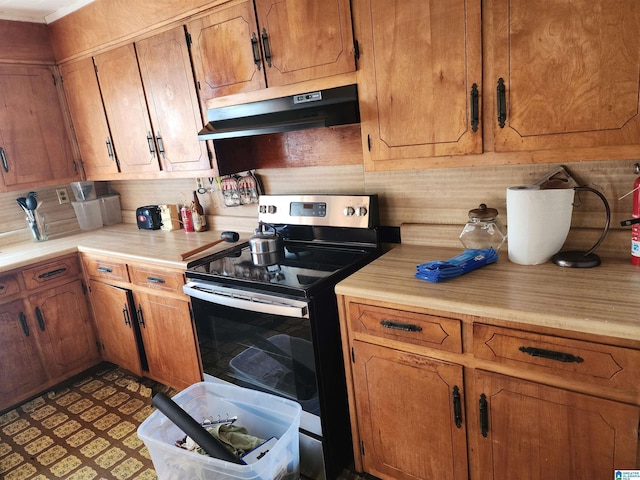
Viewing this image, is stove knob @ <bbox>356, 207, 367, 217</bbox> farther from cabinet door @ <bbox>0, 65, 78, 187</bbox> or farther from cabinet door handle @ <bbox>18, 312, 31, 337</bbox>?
cabinet door @ <bbox>0, 65, 78, 187</bbox>

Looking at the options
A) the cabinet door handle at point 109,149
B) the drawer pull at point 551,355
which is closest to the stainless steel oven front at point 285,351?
the drawer pull at point 551,355

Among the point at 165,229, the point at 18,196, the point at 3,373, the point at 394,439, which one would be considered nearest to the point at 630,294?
the point at 394,439

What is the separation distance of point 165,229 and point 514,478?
2.47 m

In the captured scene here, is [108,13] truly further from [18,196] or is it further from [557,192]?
[557,192]

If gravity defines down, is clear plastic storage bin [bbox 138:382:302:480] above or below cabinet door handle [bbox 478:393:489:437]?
below

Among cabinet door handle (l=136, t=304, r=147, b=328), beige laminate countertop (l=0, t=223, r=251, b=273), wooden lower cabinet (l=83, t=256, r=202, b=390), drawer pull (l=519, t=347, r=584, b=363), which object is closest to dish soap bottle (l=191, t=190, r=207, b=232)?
beige laminate countertop (l=0, t=223, r=251, b=273)

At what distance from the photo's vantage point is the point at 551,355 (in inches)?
47.4

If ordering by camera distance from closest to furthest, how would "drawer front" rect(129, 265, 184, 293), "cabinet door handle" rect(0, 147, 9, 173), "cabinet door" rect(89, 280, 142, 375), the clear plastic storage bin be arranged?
the clear plastic storage bin → "drawer front" rect(129, 265, 184, 293) → "cabinet door" rect(89, 280, 142, 375) → "cabinet door handle" rect(0, 147, 9, 173)

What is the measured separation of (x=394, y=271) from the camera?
66.1 inches

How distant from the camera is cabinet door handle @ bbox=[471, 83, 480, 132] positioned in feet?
4.78

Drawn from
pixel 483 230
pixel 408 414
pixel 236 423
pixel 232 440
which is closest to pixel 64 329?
pixel 236 423

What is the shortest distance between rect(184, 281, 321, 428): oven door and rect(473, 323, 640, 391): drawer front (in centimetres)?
65

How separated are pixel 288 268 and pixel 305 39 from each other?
0.98 meters

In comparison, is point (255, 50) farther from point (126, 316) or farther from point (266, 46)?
point (126, 316)
